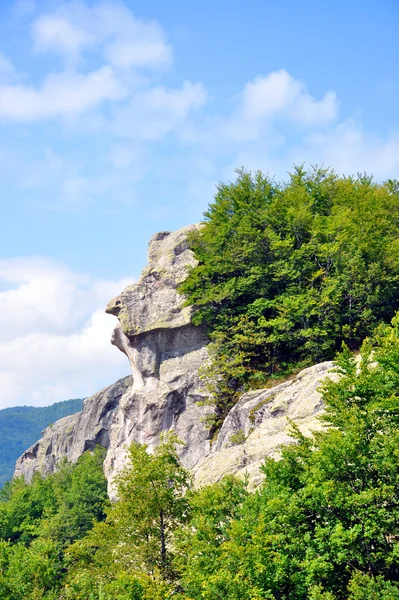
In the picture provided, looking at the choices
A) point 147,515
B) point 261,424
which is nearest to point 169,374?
point 261,424

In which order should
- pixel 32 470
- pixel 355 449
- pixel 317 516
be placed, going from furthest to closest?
pixel 32 470, pixel 317 516, pixel 355 449

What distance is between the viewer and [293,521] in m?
17.4

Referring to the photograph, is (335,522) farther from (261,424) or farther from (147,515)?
(261,424)

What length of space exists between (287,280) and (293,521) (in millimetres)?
24976

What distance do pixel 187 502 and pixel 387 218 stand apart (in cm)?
2930

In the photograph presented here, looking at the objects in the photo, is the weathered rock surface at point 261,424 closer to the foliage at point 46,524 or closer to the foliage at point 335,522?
the foliage at point 335,522

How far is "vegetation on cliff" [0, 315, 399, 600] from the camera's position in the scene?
1614 cm

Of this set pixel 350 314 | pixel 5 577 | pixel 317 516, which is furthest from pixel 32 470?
pixel 317 516

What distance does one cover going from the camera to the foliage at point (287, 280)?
3631 cm

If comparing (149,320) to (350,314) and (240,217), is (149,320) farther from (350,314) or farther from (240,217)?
(350,314)

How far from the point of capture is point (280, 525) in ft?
57.0

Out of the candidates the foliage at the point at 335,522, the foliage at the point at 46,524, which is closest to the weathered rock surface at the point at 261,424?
the foliage at the point at 335,522

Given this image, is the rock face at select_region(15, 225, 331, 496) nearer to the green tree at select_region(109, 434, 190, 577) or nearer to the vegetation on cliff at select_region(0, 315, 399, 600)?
the green tree at select_region(109, 434, 190, 577)

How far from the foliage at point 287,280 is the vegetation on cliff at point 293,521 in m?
14.7
